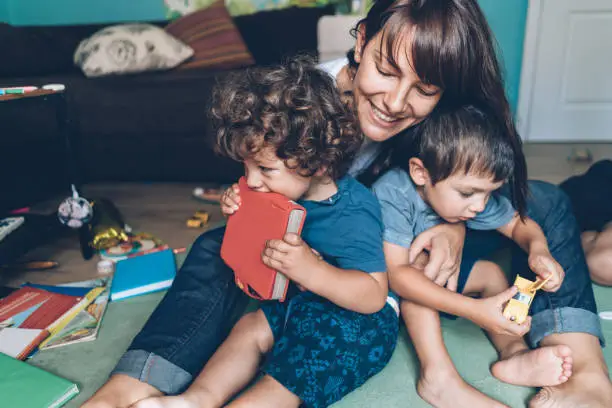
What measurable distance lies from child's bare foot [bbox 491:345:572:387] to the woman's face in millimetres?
456

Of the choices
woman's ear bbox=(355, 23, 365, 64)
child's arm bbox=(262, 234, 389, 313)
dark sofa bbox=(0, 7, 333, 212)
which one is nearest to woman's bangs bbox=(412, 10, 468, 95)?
woman's ear bbox=(355, 23, 365, 64)

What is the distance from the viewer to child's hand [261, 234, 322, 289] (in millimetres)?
785

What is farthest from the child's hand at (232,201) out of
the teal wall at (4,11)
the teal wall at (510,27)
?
the teal wall at (4,11)

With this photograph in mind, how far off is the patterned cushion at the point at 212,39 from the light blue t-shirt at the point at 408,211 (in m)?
1.27

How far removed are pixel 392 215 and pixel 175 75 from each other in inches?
51.9

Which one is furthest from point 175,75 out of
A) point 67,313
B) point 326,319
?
point 326,319

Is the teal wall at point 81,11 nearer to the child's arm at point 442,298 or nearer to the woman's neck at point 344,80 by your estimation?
the woman's neck at point 344,80

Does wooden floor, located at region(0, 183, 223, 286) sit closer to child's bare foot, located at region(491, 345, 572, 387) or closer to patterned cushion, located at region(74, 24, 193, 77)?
patterned cushion, located at region(74, 24, 193, 77)

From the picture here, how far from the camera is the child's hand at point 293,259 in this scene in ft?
2.58

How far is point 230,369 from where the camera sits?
2.74 ft

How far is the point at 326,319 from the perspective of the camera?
32.4 inches

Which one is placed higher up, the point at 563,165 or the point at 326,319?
the point at 326,319

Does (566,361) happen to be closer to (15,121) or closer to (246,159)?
(246,159)

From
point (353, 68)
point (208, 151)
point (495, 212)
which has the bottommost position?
point (208, 151)
